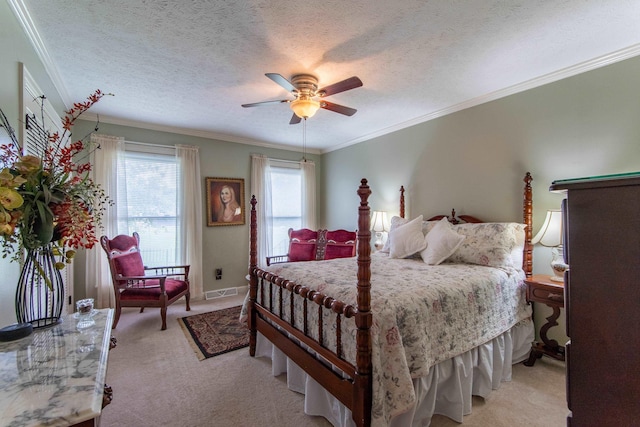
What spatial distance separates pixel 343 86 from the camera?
2.27 metres

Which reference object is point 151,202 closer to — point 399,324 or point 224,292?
point 224,292

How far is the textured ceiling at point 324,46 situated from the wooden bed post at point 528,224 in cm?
101

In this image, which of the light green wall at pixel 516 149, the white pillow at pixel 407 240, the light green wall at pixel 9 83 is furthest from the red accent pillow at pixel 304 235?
the light green wall at pixel 9 83

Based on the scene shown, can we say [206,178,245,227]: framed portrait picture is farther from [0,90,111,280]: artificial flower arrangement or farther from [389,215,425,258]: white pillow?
[0,90,111,280]: artificial flower arrangement

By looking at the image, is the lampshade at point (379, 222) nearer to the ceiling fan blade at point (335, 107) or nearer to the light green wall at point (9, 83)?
the ceiling fan blade at point (335, 107)

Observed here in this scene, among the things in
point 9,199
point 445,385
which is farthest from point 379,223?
point 9,199

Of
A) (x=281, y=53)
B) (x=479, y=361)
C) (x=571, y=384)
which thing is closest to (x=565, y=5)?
(x=281, y=53)

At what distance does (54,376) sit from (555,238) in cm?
313

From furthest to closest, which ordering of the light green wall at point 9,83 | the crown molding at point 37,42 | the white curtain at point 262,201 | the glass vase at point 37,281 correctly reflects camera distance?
the white curtain at point 262,201 → the crown molding at point 37,42 → the light green wall at point 9,83 → the glass vase at point 37,281

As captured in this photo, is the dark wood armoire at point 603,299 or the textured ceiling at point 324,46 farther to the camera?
the textured ceiling at point 324,46

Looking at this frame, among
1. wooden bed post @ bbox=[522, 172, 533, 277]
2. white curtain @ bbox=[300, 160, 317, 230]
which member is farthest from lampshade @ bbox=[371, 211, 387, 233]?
wooden bed post @ bbox=[522, 172, 533, 277]

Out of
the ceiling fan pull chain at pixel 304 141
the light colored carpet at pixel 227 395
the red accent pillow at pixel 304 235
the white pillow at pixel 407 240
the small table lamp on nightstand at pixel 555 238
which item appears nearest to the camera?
the light colored carpet at pixel 227 395

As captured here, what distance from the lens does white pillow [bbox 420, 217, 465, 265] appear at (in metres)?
2.73

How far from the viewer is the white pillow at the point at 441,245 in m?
2.73
